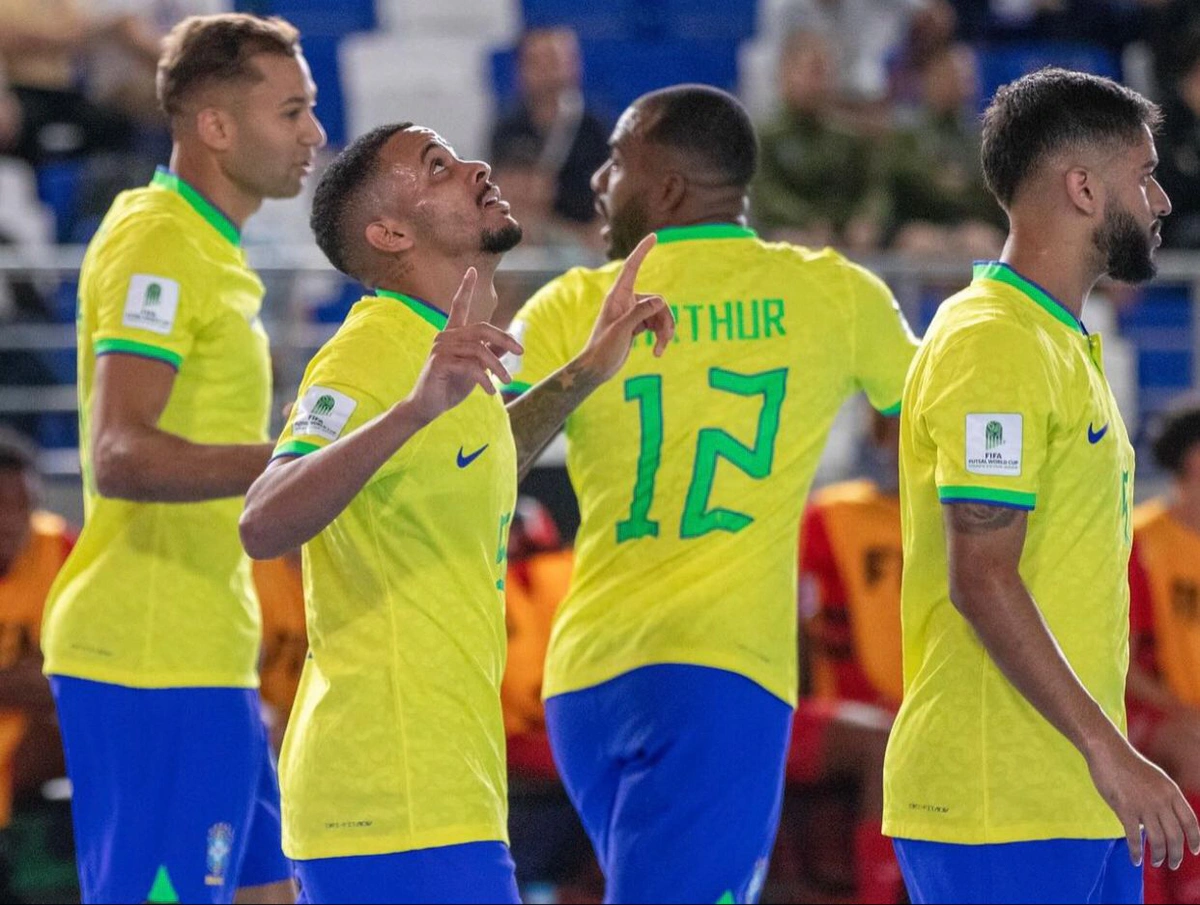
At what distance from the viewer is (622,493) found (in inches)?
163

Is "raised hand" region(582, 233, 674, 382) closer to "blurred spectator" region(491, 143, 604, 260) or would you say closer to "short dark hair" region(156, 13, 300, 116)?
"short dark hair" region(156, 13, 300, 116)

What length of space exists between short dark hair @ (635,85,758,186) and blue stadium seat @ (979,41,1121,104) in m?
6.56

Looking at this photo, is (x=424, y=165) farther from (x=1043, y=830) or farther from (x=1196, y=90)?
(x=1196, y=90)

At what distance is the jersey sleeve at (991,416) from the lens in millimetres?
3133

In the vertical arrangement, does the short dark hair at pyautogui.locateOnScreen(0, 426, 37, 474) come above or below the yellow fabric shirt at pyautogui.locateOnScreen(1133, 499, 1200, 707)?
above

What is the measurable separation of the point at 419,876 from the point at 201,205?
1.84 m

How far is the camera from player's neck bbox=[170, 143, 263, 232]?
4.34 meters

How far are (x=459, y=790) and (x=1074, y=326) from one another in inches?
50.7

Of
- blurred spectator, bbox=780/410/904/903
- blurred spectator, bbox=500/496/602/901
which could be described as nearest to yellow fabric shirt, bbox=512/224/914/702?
blurred spectator, bbox=500/496/602/901

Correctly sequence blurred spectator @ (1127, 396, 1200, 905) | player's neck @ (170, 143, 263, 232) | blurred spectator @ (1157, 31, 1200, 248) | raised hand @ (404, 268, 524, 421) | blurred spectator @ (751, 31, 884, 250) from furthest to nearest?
blurred spectator @ (1157, 31, 1200, 248), blurred spectator @ (751, 31, 884, 250), blurred spectator @ (1127, 396, 1200, 905), player's neck @ (170, 143, 263, 232), raised hand @ (404, 268, 524, 421)

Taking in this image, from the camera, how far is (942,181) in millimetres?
9102

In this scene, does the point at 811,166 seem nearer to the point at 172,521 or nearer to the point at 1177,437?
the point at 1177,437

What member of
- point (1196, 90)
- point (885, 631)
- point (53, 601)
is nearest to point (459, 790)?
point (53, 601)

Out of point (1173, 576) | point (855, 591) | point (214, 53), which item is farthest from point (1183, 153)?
point (214, 53)
